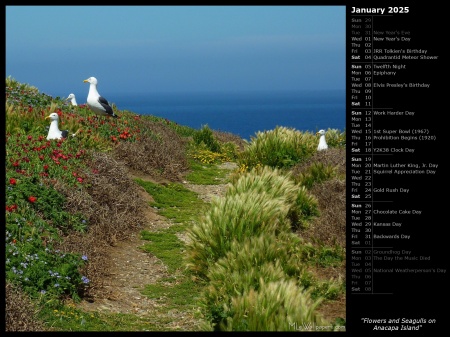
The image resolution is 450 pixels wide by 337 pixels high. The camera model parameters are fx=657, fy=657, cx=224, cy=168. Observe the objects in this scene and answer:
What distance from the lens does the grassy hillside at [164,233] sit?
8.55 meters

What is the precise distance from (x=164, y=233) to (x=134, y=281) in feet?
10.0

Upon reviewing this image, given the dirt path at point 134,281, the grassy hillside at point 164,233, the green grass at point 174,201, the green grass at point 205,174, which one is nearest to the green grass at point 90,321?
the grassy hillside at point 164,233

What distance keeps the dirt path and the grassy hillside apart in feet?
0.68

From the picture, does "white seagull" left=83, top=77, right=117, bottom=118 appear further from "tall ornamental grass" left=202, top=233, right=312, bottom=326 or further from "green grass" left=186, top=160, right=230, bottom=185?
"tall ornamental grass" left=202, top=233, right=312, bottom=326

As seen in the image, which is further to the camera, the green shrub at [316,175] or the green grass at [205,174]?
the green grass at [205,174]

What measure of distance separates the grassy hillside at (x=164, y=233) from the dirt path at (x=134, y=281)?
0.68 feet

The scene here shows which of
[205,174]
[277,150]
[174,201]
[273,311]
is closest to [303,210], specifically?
[174,201]

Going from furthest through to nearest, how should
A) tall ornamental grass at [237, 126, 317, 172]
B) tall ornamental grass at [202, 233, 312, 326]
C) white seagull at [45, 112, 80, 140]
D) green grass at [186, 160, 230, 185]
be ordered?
green grass at [186, 160, 230, 185], tall ornamental grass at [237, 126, 317, 172], white seagull at [45, 112, 80, 140], tall ornamental grass at [202, 233, 312, 326]

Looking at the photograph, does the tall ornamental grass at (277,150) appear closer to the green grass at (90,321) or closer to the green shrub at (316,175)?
the green shrub at (316,175)

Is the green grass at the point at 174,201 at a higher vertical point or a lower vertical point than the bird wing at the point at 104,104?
lower

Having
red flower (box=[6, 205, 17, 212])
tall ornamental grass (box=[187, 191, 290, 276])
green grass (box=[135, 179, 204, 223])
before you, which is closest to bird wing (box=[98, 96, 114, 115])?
green grass (box=[135, 179, 204, 223])

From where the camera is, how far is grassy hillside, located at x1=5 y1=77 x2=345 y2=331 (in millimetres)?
8547

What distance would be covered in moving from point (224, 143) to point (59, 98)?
21.6 feet
